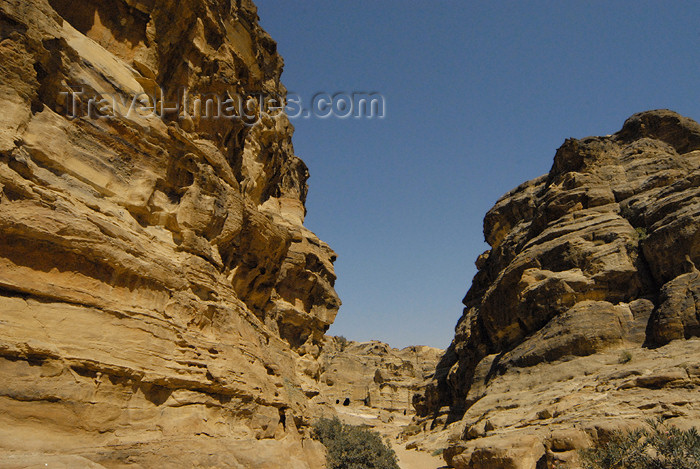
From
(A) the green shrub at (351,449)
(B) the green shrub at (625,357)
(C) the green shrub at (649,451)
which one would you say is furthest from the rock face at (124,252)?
(B) the green shrub at (625,357)

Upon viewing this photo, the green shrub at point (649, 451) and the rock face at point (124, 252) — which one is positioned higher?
the rock face at point (124, 252)

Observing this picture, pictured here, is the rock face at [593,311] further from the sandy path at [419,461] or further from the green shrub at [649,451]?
the sandy path at [419,461]

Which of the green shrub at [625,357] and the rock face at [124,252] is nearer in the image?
the rock face at [124,252]

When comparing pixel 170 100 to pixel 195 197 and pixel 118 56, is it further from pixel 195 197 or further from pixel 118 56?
pixel 195 197

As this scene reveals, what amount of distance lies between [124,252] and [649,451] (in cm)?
1432

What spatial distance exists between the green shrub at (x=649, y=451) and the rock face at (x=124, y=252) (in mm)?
8447

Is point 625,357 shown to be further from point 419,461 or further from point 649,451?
point 419,461

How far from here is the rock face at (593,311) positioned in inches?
627

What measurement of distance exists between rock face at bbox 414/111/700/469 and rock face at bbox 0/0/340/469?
9381mm

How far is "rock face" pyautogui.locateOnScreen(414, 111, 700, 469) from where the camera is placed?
15.9 metres

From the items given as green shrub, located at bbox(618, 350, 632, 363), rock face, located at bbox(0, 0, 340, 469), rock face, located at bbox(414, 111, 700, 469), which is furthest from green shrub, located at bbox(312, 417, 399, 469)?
green shrub, located at bbox(618, 350, 632, 363)

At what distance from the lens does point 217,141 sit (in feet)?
48.1

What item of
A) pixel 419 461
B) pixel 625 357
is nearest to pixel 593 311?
pixel 625 357

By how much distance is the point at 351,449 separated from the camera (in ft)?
61.8
